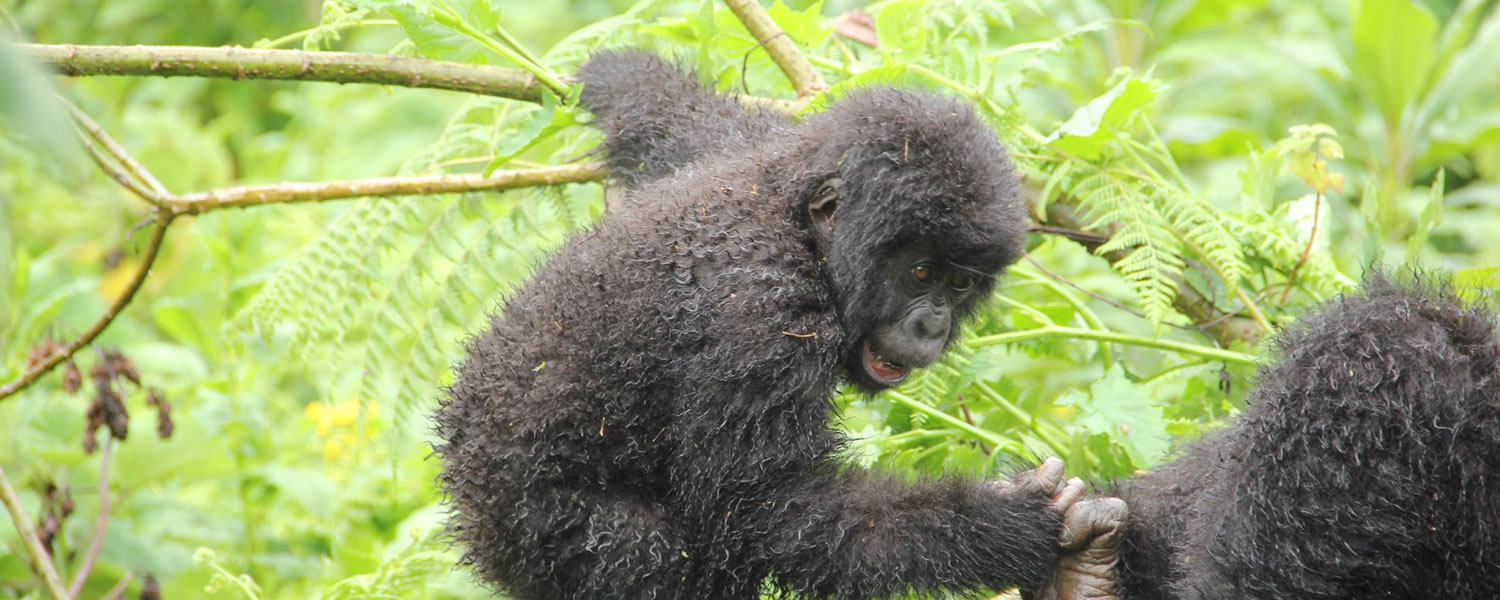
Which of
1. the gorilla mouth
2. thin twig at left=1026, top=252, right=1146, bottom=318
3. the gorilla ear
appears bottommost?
thin twig at left=1026, top=252, right=1146, bottom=318

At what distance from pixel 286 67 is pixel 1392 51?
14.0ft

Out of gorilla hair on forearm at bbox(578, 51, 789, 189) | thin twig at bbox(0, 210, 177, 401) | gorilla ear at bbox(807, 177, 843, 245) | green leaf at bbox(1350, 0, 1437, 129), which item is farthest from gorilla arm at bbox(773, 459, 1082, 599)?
green leaf at bbox(1350, 0, 1437, 129)

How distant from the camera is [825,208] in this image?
2668 mm

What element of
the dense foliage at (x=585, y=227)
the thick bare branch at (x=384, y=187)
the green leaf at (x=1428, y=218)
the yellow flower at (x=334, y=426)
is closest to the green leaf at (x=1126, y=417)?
the dense foliage at (x=585, y=227)

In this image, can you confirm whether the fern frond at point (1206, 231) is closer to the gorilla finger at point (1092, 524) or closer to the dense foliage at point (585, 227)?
the dense foliage at point (585, 227)

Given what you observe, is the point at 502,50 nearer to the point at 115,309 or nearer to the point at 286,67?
the point at 286,67

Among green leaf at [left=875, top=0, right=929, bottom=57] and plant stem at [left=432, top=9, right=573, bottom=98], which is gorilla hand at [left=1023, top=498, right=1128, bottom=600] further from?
plant stem at [left=432, top=9, right=573, bottom=98]

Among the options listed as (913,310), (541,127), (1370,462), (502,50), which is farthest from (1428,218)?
(502,50)

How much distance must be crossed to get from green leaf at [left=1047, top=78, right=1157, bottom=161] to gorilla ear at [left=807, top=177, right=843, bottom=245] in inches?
23.8

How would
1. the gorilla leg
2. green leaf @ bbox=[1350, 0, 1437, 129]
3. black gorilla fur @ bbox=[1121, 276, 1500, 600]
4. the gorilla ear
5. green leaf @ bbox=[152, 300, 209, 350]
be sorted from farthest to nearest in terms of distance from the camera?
green leaf @ bbox=[1350, 0, 1437, 129]
green leaf @ bbox=[152, 300, 209, 350]
the gorilla ear
the gorilla leg
black gorilla fur @ bbox=[1121, 276, 1500, 600]

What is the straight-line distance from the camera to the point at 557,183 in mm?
3342

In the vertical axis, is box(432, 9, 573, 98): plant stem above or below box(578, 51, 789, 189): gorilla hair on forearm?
above

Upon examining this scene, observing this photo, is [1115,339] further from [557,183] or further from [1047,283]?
[557,183]

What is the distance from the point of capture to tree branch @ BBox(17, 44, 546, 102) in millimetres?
2861
